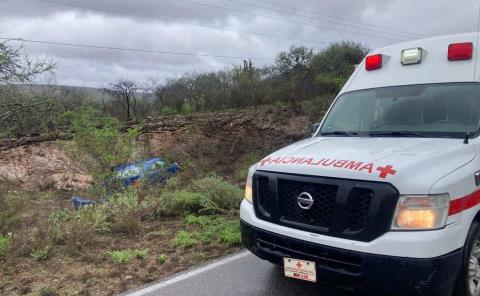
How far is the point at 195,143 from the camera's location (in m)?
21.1

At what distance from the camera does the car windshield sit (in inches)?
167

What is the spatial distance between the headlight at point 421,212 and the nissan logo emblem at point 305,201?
26.7 inches

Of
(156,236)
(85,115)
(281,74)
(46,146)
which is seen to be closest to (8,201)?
(85,115)

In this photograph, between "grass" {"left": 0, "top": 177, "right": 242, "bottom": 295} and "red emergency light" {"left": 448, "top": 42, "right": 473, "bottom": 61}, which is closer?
"red emergency light" {"left": 448, "top": 42, "right": 473, "bottom": 61}

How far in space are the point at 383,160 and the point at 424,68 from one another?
200cm

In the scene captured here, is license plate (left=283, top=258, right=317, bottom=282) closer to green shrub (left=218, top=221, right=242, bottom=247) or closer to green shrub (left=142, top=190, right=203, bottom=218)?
green shrub (left=218, top=221, right=242, bottom=247)

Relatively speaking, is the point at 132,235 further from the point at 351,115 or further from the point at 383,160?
the point at 383,160

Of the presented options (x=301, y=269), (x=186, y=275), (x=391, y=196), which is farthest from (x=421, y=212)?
(x=186, y=275)

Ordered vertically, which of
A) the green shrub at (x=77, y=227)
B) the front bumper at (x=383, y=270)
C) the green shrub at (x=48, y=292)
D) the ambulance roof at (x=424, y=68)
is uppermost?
the ambulance roof at (x=424, y=68)

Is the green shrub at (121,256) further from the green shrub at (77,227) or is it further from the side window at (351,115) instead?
the side window at (351,115)

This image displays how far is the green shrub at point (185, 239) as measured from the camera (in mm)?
5668

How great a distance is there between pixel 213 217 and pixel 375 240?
3.99 m

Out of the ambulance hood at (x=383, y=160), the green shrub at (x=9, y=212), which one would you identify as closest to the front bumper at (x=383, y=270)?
the ambulance hood at (x=383, y=160)

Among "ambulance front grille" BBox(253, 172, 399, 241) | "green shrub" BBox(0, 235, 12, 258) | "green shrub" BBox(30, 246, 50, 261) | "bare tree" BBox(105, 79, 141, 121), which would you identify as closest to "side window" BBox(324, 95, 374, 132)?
"ambulance front grille" BBox(253, 172, 399, 241)
